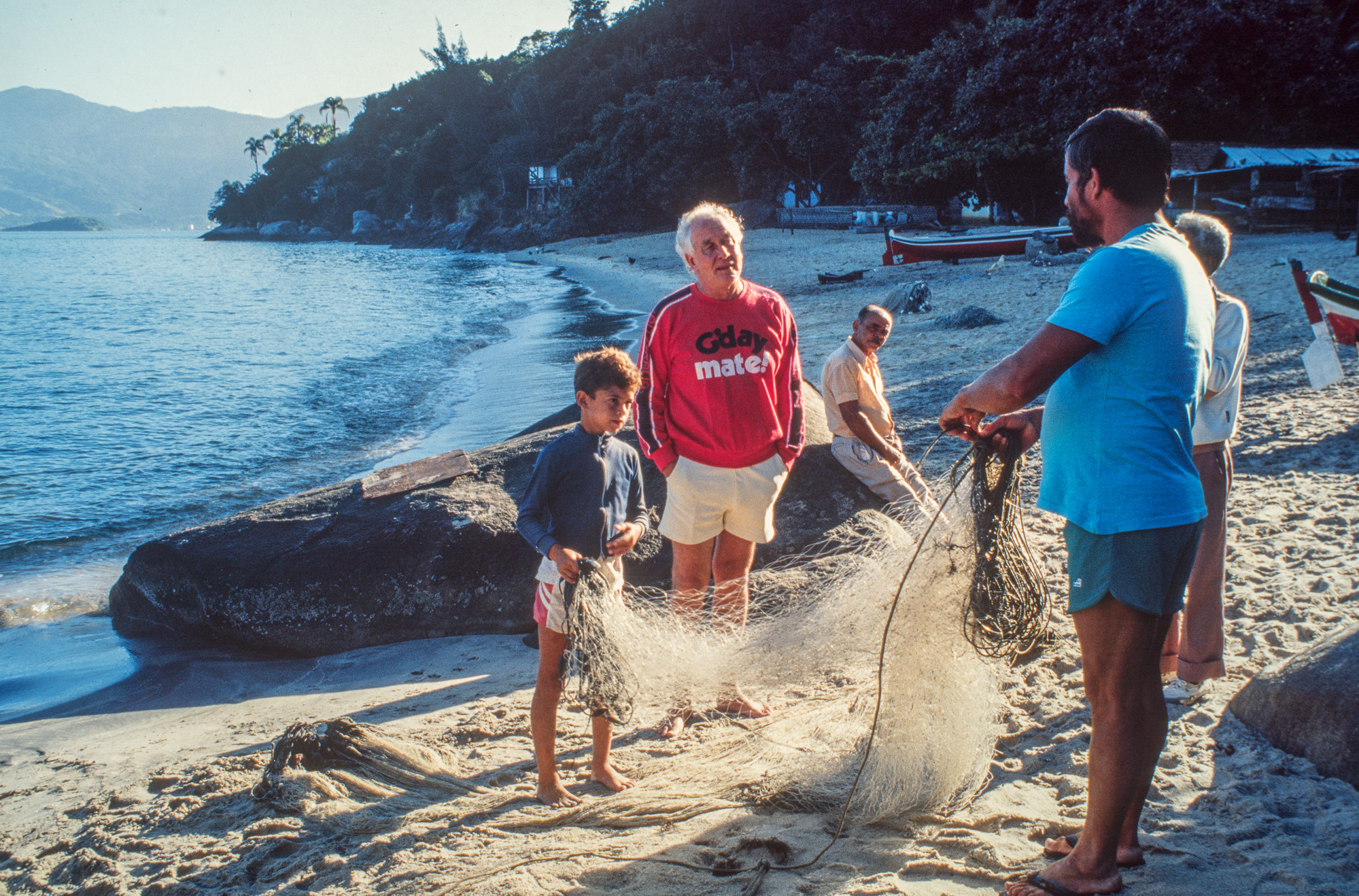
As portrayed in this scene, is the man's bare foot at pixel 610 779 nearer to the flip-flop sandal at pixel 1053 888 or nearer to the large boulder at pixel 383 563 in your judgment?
the flip-flop sandal at pixel 1053 888

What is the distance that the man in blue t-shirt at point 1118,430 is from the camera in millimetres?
1848

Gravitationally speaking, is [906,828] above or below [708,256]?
below

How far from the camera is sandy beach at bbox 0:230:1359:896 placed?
7.56ft

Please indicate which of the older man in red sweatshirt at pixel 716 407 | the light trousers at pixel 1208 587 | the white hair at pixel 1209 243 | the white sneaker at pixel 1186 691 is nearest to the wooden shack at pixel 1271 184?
the white hair at pixel 1209 243

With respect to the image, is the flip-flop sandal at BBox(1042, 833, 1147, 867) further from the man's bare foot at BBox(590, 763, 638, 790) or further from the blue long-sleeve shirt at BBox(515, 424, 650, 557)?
the blue long-sleeve shirt at BBox(515, 424, 650, 557)

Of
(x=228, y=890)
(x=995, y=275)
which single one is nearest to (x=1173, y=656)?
(x=228, y=890)

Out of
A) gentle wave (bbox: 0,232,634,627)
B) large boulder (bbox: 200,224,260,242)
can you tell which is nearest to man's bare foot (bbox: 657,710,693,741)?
gentle wave (bbox: 0,232,634,627)

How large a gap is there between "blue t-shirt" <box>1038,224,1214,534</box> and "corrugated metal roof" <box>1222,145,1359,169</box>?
24625mm

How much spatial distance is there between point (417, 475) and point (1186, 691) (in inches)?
169

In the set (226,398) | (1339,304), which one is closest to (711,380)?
(1339,304)

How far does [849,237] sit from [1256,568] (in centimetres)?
2778

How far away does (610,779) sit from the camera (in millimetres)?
2941

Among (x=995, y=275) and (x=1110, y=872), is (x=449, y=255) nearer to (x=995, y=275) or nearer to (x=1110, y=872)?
(x=995, y=275)

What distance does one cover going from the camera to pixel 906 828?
8.19ft
